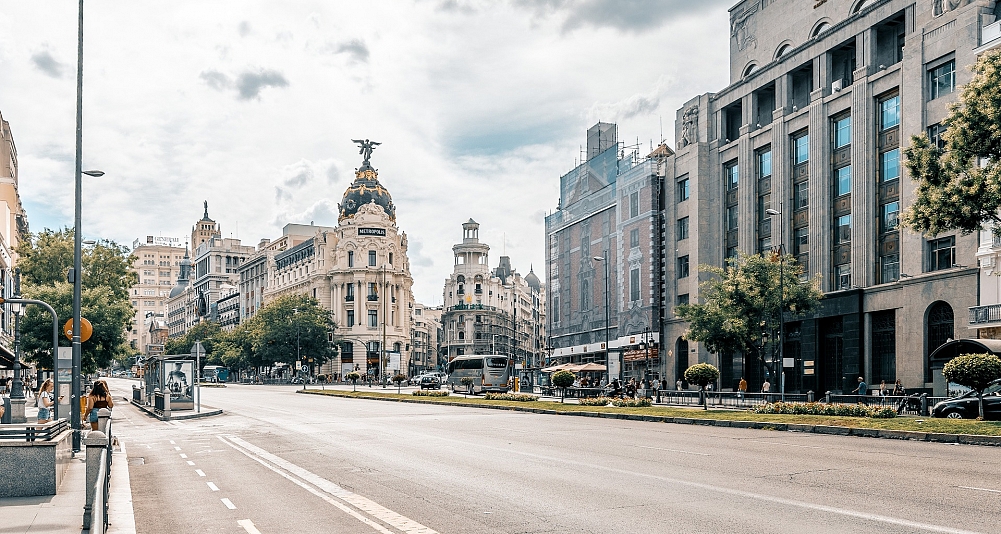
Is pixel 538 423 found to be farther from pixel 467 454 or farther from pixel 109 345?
pixel 109 345

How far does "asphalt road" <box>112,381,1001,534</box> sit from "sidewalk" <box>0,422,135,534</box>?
39 cm

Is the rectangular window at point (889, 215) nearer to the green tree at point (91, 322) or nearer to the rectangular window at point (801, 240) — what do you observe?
the rectangular window at point (801, 240)

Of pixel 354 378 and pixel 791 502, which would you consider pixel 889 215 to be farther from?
pixel 354 378

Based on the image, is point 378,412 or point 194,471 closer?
point 194,471

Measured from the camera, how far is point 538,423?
33.2 meters

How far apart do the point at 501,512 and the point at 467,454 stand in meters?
8.54

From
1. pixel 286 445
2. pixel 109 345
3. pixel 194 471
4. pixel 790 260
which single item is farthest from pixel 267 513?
pixel 109 345

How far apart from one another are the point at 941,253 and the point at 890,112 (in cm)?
865

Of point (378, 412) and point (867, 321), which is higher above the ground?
point (867, 321)

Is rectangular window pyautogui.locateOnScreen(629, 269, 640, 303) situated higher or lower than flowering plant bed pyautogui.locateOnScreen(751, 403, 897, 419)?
higher

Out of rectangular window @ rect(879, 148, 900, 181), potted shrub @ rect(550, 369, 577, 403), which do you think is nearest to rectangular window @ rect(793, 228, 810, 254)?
rectangular window @ rect(879, 148, 900, 181)

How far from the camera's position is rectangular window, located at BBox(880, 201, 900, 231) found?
4941 centimetres

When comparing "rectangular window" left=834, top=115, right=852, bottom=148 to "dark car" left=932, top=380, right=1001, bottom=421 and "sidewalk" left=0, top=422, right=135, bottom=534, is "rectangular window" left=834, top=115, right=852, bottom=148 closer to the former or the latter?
"dark car" left=932, top=380, right=1001, bottom=421

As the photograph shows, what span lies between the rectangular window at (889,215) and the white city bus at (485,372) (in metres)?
33.5
